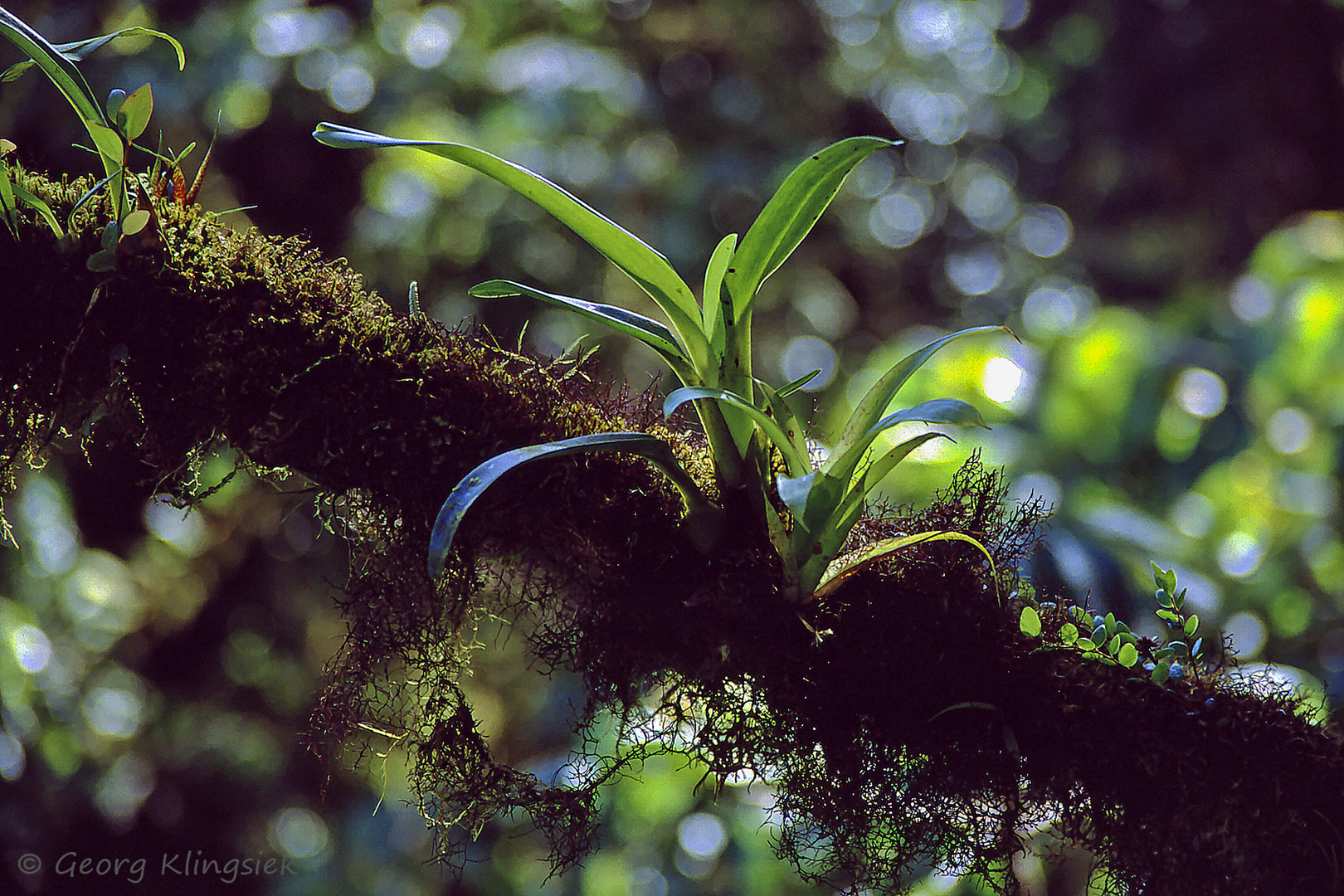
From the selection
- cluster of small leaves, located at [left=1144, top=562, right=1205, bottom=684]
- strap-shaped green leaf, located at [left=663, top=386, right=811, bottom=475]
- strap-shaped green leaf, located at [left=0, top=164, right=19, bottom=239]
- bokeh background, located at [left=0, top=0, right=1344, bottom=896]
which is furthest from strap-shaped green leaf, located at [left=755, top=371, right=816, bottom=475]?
strap-shaped green leaf, located at [left=0, top=164, right=19, bottom=239]

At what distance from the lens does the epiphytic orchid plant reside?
691 mm

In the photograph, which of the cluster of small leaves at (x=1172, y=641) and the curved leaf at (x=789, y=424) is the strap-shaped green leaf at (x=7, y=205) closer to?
the curved leaf at (x=789, y=424)

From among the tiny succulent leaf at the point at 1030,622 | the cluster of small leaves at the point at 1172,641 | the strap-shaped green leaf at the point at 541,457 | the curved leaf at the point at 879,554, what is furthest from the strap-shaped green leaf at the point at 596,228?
the cluster of small leaves at the point at 1172,641

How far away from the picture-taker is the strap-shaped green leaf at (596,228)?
26.5 inches

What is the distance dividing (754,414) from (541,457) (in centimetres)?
16

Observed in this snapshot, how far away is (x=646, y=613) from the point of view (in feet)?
2.45

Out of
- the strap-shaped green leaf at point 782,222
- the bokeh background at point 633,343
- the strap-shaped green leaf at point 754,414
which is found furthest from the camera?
the bokeh background at point 633,343

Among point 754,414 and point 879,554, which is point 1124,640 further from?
point 754,414

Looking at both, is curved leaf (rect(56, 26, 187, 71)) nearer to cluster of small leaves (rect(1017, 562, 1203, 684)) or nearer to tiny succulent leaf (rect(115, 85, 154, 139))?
tiny succulent leaf (rect(115, 85, 154, 139))

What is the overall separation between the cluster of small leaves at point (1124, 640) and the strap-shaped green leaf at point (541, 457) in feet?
0.96

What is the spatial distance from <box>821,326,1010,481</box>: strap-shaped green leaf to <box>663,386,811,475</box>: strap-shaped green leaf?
0.02 metres

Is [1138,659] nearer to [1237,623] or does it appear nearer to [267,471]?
[267,471]

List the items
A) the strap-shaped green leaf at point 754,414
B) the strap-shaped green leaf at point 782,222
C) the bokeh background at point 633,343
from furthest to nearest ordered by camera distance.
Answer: the bokeh background at point 633,343
the strap-shaped green leaf at point 782,222
the strap-shaped green leaf at point 754,414

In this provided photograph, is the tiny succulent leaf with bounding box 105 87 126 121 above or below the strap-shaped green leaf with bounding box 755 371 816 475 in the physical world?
above
